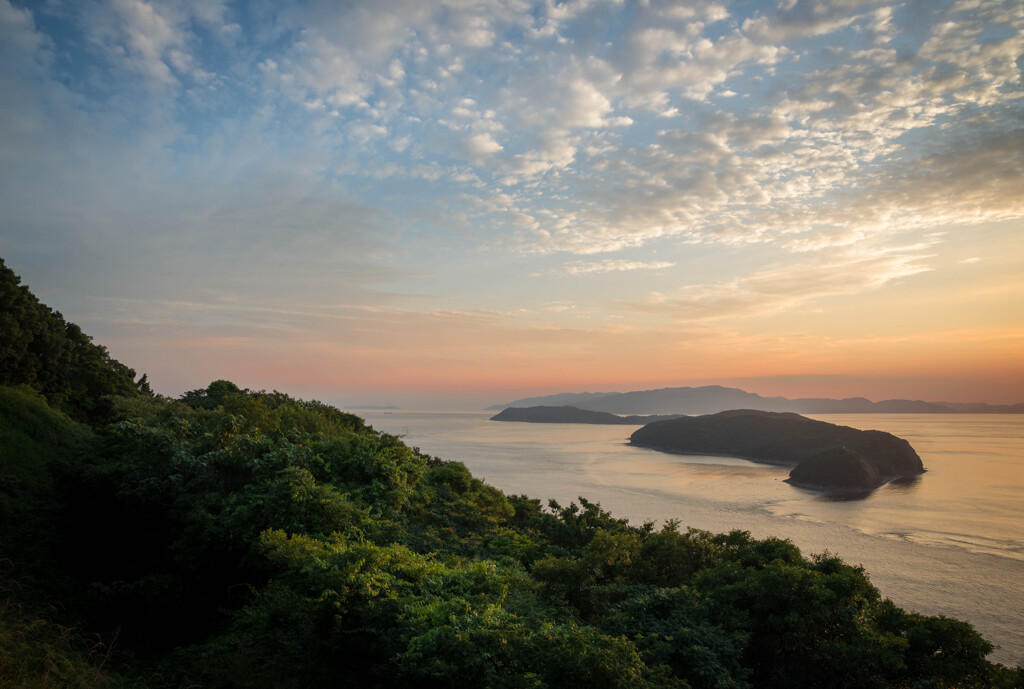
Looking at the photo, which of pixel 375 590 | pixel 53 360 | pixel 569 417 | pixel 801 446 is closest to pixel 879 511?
pixel 801 446

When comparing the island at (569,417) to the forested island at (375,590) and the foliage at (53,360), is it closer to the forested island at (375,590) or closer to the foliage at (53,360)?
the foliage at (53,360)

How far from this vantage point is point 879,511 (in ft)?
127

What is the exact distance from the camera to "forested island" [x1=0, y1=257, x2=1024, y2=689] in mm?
5676

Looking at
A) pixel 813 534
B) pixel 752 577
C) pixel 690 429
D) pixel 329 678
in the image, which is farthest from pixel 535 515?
pixel 690 429

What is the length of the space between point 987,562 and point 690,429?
228ft

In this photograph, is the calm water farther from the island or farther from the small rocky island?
the island

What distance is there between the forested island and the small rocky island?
48.6 metres

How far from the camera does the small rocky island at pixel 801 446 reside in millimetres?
51688

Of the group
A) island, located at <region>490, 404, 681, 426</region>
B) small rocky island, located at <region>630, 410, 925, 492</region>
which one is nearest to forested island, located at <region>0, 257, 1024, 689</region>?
small rocky island, located at <region>630, 410, 925, 492</region>

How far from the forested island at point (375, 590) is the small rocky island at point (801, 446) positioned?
4862cm

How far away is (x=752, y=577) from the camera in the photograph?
8.24 m

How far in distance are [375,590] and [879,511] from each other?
4495 cm

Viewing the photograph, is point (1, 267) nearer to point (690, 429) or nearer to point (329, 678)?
point (329, 678)

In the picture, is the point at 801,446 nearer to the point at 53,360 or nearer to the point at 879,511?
the point at 879,511
